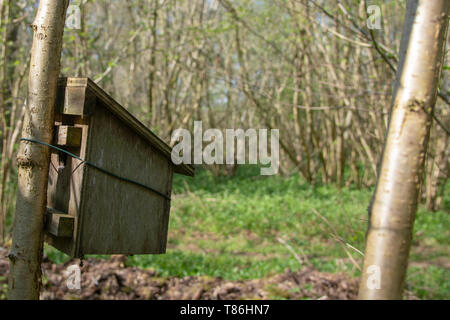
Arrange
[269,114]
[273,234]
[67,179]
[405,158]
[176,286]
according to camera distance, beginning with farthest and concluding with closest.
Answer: [269,114], [273,234], [176,286], [67,179], [405,158]

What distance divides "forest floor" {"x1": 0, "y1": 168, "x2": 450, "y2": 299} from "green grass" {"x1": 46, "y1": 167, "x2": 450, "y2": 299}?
0.02 meters

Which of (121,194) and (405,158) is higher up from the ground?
(405,158)

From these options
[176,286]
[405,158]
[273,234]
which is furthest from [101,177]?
[273,234]

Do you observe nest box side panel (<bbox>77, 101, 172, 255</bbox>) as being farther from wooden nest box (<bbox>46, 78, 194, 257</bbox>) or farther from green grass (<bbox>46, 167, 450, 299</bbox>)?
green grass (<bbox>46, 167, 450, 299</bbox>)

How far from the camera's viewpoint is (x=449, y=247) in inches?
325

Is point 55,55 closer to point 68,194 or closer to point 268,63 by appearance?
point 68,194

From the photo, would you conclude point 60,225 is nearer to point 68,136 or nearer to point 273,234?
point 68,136

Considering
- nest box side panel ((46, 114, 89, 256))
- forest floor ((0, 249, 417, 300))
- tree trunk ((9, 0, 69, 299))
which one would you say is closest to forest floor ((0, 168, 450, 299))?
forest floor ((0, 249, 417, 300))

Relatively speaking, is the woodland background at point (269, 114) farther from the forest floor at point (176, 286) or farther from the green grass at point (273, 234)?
the forest floor at point (176, 286)

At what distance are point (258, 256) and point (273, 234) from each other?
1429mm

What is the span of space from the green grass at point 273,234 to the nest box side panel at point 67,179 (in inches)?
127

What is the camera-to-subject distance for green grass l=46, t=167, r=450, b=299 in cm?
647

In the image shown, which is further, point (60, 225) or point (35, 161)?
point (60, 225)

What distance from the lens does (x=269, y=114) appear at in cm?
1509
